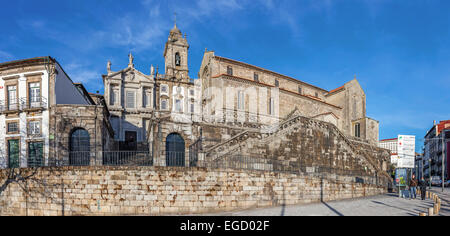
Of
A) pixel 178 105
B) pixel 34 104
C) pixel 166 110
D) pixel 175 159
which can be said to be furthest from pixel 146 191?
pixel 178 105

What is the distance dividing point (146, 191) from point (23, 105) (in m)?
14.0

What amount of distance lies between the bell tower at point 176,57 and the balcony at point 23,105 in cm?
2301

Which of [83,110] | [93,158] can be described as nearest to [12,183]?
[93,158]

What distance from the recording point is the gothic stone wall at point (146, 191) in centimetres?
1495

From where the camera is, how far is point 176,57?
45500mm

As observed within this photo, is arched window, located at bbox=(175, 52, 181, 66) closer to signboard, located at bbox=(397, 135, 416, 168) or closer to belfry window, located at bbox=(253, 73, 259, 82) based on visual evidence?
belfry window, located at bbox=(253, 73, 259, 82)

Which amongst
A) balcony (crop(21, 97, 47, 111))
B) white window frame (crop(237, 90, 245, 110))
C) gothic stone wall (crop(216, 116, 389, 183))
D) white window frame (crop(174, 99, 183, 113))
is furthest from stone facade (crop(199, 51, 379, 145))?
balcony (crop(21, 97, 47, 111))

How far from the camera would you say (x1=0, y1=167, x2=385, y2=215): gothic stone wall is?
49.0 feet

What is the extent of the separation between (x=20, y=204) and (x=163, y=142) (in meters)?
8.91

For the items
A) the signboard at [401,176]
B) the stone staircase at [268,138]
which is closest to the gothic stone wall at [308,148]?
the stone staircase at [268,138]

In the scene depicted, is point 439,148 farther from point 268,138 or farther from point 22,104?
point 22,104

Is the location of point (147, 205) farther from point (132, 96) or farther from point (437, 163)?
point (437, 163)

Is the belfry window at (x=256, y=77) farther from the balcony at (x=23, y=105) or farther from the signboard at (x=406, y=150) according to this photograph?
the balcony at (x=23, y=105)

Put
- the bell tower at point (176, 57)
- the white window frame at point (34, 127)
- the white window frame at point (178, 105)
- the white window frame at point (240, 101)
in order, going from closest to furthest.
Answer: the white window frame at point (34, 127) < the white window frame at point (240, 101) < the white window frame at point (178, 105) < the bell tower at point (176, 57)
